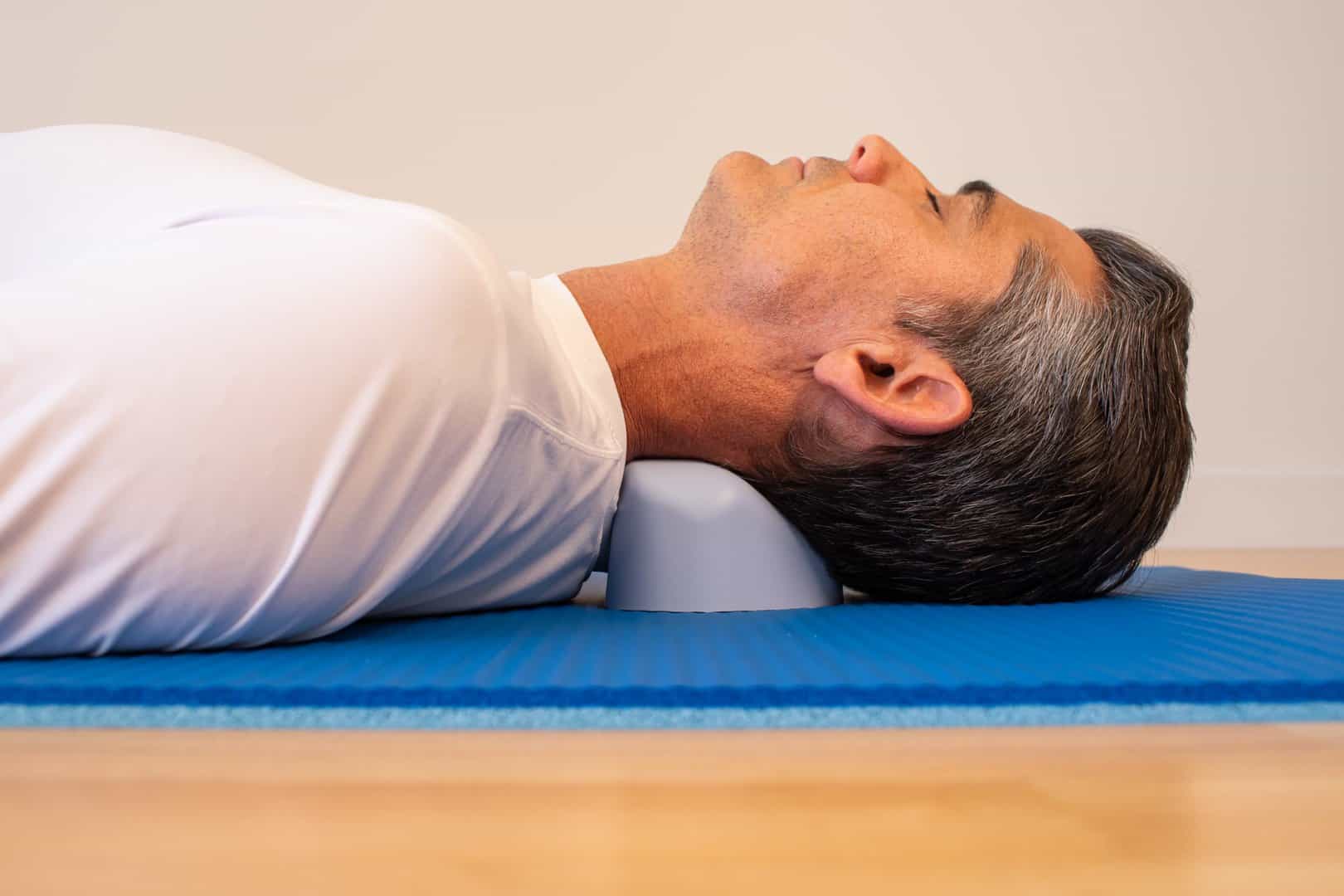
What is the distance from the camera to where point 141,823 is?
620 millimetres

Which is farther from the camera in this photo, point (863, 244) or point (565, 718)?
point (863, 244)

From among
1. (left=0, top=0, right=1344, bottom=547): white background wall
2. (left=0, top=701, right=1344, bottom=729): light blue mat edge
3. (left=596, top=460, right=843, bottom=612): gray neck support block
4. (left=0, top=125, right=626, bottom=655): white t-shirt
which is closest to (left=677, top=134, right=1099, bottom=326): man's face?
(left=596, top=460, right=843, bottom=612): gray neck support block

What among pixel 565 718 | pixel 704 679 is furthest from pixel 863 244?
pixel 565 718

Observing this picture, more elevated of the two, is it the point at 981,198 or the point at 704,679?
the point at 981,198

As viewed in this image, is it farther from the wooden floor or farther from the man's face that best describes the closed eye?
the wooden floor

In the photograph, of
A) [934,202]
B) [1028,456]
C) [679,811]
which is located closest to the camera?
[679,811]

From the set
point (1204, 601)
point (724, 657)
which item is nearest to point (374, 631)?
point (724, 657)

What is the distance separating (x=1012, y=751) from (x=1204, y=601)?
0.89 metres

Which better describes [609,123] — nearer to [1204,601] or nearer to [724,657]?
[1204,601]

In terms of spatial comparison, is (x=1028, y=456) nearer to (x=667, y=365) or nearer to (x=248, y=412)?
(x=667, y=365)

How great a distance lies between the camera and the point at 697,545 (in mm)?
1479

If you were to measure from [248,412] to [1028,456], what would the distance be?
949 millimetres

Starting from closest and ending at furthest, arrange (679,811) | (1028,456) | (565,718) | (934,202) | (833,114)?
(679,811)
(565,718)
(1028,456)
(934,202)
(833,114)

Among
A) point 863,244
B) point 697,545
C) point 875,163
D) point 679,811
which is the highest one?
point 875,163
